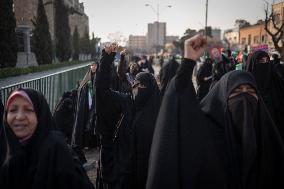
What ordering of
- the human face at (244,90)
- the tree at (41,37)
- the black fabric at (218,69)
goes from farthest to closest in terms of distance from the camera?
the tree at (41,37), the black fabric at (218,69), the human face at (244,90)

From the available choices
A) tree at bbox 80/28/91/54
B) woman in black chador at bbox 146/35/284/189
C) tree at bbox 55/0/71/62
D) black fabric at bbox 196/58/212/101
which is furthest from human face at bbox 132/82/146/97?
tree at bbox 80/28/91/54

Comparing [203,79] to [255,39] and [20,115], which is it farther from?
[255,39]

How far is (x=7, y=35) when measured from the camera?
20.9 m

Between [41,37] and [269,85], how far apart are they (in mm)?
26021

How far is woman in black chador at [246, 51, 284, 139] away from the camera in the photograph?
206 inches

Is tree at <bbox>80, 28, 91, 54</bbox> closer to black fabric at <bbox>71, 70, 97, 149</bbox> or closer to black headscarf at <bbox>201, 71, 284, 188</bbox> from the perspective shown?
black fabric at <bbox>71, 70, 97, 149</bbox>

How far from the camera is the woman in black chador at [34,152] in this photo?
256 centimetres

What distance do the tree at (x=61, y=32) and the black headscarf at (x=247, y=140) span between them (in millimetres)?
35648

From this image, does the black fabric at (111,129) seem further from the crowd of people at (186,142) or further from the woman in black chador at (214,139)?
the woman in black chador at (214,139)

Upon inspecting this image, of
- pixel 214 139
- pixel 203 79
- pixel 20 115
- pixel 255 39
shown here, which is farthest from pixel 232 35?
pixel 20 115

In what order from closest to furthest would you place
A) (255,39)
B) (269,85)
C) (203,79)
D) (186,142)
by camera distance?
(186,142), (269,85), (203,79), (255,39)

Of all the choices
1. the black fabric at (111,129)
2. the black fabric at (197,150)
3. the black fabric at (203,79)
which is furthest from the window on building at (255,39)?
the black fabric at (197,150)

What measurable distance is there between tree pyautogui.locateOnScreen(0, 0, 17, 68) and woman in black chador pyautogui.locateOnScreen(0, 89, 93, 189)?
19.0m

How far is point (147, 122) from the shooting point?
409 centimetres
